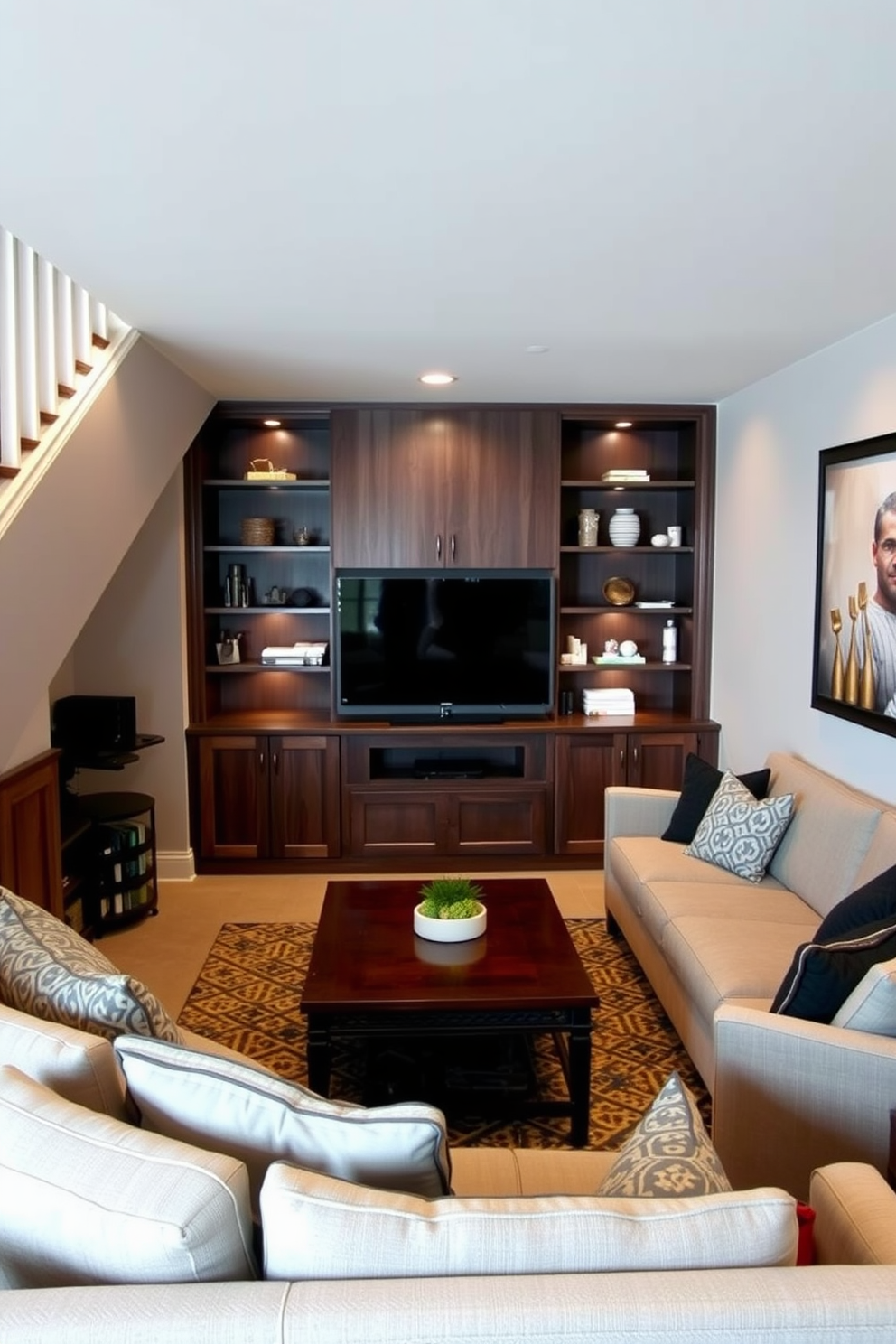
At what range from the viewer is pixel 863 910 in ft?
8.29

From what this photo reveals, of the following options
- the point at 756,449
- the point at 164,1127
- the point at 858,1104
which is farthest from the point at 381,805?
the point at 164,1127

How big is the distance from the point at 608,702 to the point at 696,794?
1.45 m

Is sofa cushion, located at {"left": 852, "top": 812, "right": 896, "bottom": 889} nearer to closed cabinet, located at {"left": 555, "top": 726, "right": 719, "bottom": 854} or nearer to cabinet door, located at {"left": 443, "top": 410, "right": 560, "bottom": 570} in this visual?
closed cabinet, located at {"left": 555, "top": 726, "right": 719, "bottom": 854}

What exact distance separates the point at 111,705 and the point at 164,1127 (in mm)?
3280

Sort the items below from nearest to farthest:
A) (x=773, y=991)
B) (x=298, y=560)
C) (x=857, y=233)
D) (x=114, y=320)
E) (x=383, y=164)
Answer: (x=383, y=164)
(x=857, y=233)
(x=773, y=991)
(x=114, y=320)
(x=298, y=560)

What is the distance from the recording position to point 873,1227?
1364mm

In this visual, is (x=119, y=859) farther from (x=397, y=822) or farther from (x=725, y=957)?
(x=725, y=957)

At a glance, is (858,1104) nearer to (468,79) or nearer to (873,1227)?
(873,1227)

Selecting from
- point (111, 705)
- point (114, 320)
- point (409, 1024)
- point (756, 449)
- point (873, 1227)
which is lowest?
point (409, 1024)

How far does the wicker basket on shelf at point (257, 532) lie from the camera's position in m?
5.29

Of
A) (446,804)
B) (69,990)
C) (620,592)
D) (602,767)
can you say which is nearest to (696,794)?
(602,767)

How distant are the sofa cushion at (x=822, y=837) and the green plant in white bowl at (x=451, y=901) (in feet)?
3.90

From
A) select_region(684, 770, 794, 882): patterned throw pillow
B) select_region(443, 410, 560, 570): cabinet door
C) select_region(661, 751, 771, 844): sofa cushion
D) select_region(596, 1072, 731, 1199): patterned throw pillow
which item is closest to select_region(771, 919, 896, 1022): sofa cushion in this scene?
select_region(596, 1072, 731, 1199): patterned throw pillow

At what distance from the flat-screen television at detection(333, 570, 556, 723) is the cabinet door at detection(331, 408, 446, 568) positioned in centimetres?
12
